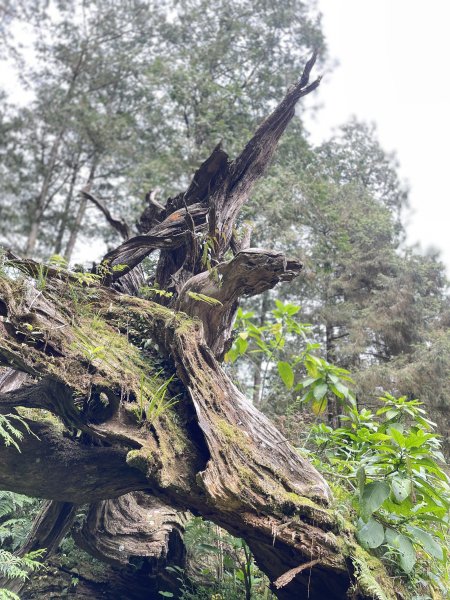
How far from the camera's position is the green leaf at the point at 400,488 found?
2156mm

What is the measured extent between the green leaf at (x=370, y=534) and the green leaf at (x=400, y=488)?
0.62 ft

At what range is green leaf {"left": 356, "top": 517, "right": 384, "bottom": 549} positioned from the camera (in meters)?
2.19

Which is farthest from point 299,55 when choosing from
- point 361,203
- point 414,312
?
point 414,312

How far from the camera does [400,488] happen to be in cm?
218

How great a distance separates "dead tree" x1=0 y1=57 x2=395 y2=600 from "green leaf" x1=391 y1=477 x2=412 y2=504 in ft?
1.04

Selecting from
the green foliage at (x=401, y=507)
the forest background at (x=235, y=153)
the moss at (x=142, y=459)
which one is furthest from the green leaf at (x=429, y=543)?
the forest background at (x=235, y=153)

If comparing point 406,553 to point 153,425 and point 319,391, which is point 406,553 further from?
point 153,425

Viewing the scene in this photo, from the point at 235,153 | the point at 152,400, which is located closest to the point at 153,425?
the point at 152,400

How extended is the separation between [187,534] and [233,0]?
12.1m

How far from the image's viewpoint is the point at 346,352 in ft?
27.0

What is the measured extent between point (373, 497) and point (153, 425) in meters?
1.14

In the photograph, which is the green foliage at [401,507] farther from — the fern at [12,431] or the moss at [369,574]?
the fern at [12,431]

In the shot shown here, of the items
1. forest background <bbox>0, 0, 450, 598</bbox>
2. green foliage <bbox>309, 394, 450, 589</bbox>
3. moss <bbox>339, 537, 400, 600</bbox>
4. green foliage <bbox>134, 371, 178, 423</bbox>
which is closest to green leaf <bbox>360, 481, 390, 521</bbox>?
green foliage <bbox>309, 394, 450, 589</bbox>

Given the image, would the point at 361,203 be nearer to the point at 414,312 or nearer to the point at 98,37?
the point at 414,312
